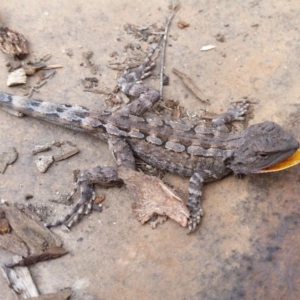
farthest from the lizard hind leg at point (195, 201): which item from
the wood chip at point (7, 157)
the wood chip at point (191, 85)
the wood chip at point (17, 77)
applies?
the wood chip at point (17, 77)

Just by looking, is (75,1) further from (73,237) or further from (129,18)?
(73,237)

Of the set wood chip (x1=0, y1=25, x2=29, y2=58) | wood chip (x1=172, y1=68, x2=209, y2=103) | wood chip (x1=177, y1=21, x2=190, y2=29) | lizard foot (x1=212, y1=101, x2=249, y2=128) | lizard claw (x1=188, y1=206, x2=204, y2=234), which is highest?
wood chip (x1=0, y1=25, x2=29, y2=58)

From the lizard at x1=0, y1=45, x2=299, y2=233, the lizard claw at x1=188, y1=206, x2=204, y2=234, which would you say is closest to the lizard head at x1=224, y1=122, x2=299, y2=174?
the lizard at x1=0, y1=45, x2=299, y2=233

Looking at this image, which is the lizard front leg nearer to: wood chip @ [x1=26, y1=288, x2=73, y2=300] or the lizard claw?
the lizard claw

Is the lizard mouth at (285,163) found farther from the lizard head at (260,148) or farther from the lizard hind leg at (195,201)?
the lizard hind leg at (195,201)

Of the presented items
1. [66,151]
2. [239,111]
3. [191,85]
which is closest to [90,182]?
[66,151]

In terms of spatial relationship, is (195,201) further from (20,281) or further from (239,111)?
(20,281)
